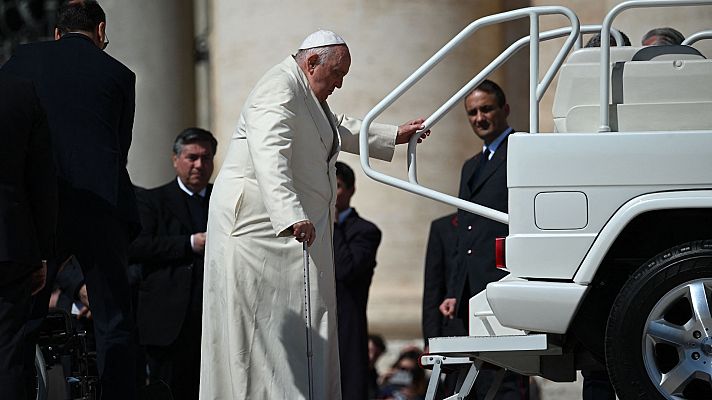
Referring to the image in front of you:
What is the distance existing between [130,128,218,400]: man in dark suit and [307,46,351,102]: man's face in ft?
6.55

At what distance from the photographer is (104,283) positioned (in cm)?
730

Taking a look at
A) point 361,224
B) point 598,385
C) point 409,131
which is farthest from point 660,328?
point 361,224

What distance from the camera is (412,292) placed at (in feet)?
38.9

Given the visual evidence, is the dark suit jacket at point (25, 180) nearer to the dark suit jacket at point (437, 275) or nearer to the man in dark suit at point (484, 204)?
the man in dark suit at point (484, 204)

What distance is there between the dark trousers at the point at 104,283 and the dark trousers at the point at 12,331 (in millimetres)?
790

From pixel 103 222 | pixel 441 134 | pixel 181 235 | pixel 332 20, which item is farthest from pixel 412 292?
pixel 103 222

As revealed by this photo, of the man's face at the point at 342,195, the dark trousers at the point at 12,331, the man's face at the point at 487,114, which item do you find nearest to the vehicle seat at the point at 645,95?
the man's face at the point at 487,114

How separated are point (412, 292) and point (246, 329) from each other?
4.66m

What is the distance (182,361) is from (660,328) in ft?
12.9

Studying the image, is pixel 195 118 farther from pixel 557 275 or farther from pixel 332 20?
pixel 557 275

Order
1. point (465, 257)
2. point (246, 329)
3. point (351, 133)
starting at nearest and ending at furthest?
1. point (246, 329)
2. point (351, 133)
3. point (465, 257)

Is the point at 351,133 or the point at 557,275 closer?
the point at 557,275

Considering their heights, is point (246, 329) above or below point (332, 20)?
below

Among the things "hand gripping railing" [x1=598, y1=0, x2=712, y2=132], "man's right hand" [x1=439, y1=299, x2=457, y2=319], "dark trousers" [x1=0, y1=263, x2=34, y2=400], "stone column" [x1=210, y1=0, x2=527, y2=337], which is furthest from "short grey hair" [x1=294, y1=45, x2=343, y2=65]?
"stone column" [x1=210, y1=0, x2=527, y2=337]
